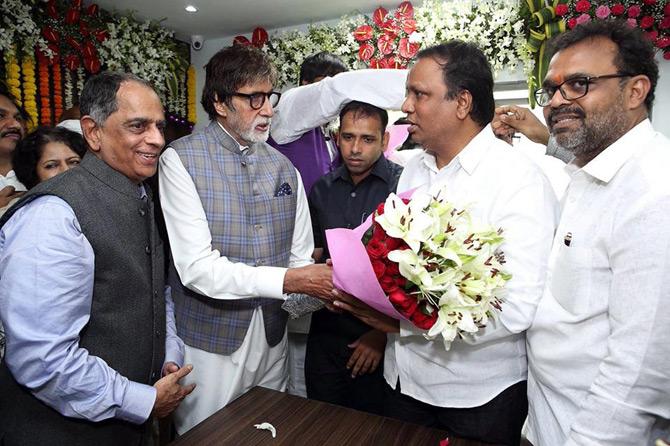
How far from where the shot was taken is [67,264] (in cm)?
118

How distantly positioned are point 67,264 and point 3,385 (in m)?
0.47

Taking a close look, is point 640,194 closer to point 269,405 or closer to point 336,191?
point 269,405

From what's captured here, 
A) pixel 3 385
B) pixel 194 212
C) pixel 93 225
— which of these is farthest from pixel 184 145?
pixel 3 385

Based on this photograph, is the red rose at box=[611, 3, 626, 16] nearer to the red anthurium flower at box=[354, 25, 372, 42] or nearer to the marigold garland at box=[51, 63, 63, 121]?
the red anthurium flower at box=[354, 25, 372, 42]

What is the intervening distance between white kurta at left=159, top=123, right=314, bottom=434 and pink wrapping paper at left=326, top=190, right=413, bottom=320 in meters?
0.44

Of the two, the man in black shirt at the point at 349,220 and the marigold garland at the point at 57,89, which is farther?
the marigold garland at the point at 57,89

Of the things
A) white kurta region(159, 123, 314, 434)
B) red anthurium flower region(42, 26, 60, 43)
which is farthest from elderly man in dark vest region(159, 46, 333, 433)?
red anthurium flower region(42, 26, 60, 43)

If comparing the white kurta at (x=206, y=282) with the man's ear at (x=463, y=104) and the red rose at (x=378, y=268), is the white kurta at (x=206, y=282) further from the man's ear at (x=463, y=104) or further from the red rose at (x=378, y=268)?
the man's ear at (x=463, y=104)

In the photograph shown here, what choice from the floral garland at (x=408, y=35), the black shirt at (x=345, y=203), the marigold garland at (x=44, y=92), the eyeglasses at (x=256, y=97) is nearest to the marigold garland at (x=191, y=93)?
the floral garland at (x=408, y=35)

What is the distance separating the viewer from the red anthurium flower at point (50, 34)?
4508 mm

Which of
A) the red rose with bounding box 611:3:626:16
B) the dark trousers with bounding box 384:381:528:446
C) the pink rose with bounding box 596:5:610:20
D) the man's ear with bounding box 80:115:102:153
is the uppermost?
the red rose with bounding box 611:3:626:16

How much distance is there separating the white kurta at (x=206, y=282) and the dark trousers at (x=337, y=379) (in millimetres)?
402

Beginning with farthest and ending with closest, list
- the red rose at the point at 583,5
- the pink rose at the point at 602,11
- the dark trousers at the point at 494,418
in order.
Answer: the red rose at the point at 583,5 → the pink rose at the point at 602,11 → the dark trousers at the point at 494,418

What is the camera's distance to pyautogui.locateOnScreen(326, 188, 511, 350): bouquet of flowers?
1.12 metres
